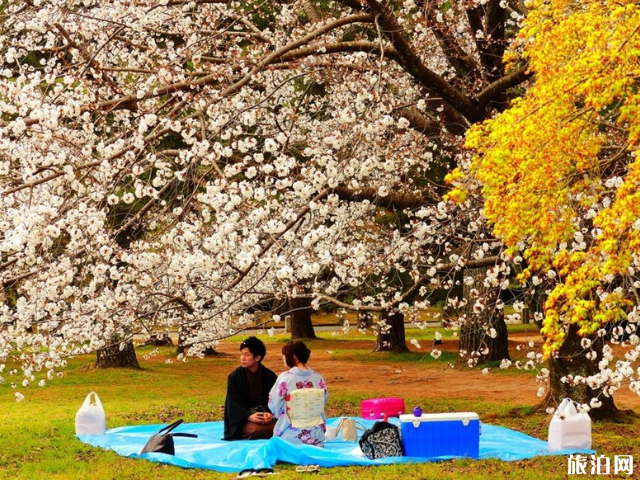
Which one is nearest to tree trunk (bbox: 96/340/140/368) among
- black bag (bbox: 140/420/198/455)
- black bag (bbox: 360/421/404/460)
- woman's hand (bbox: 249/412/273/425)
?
woman's hand (bbox: 249/412/273/425)

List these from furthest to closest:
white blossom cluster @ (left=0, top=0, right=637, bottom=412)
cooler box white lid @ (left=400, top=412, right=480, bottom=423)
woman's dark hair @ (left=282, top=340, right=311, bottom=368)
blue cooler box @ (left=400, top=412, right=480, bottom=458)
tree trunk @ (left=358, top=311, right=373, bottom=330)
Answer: tree trunk @ (left=358, top=311, right=373, bottom=330)
woman's dark hair @ (left=282, top=340, right=311, bottom=368)
blue cooler box @ (left=400, top=412, right=480, bottom=458)
cooler box white lid @ (left=400, top=412, right=480, bottom=423)
white blossom cluster @ (left=0, top=0, right=637, bottom=412)

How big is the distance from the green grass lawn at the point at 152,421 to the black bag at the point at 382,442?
326 millimetres

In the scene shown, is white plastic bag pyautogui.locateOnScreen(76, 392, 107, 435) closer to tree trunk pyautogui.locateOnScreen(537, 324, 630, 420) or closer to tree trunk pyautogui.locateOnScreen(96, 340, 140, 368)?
tree trunk pyautogui.locateOnScreen(537, 324, 630, 420)

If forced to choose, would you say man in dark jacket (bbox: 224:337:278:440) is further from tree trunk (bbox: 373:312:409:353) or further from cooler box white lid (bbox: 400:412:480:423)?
tree trunk (bbox: 373:312:409:353)

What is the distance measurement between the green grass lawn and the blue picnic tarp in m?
0.14

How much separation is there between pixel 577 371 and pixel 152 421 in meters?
5.33

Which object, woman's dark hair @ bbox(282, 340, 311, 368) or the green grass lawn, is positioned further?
woman's dark hair @ bbox(282, 340, 311, 368)

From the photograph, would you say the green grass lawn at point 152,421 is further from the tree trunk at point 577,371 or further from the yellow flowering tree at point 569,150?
the yellow flowering tree at point 569,150

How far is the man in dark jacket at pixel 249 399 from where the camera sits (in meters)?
8.91

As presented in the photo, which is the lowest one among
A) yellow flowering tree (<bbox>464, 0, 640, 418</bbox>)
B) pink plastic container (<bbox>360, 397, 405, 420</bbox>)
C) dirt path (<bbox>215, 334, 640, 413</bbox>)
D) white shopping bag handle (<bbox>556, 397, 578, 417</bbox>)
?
dirt path (<bbox>215, 334, 640, 413</bbox>)

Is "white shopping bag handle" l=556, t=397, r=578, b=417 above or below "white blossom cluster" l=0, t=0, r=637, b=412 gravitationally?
below

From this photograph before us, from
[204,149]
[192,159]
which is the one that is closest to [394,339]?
[192,159]

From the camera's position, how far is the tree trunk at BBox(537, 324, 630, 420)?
33.7ft

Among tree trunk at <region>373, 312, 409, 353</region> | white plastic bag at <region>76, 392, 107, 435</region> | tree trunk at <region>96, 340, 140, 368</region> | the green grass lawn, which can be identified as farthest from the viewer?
tree trunk at <region>373, 312, 409, 353</region>
